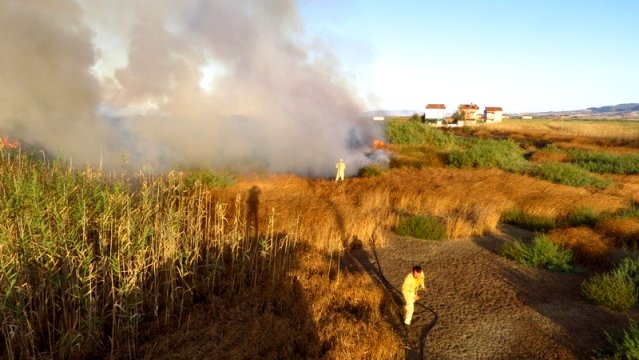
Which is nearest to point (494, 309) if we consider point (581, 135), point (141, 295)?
point (141, 295)

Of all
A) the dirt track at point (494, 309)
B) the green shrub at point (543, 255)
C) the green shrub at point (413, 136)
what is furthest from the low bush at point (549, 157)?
the dirt track at point (494, 309)

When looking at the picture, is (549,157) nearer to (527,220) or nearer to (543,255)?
(527,220)

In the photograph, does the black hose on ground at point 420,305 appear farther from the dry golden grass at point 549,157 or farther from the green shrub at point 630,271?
the dry golden grass at point 549,157

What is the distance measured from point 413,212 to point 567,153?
22.4 meters

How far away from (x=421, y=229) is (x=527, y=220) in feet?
12.0

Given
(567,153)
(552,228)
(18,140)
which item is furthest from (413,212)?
(567,153)

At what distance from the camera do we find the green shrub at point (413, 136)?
29619 mm

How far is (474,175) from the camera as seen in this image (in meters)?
17.3

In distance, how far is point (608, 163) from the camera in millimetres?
23516

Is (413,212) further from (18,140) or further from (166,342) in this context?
(18,140)

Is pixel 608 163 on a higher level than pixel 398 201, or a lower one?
higher

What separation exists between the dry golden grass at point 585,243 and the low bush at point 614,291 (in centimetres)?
150

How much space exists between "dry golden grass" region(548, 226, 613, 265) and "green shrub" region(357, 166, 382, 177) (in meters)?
8.51

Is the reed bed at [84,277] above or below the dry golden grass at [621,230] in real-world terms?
above
